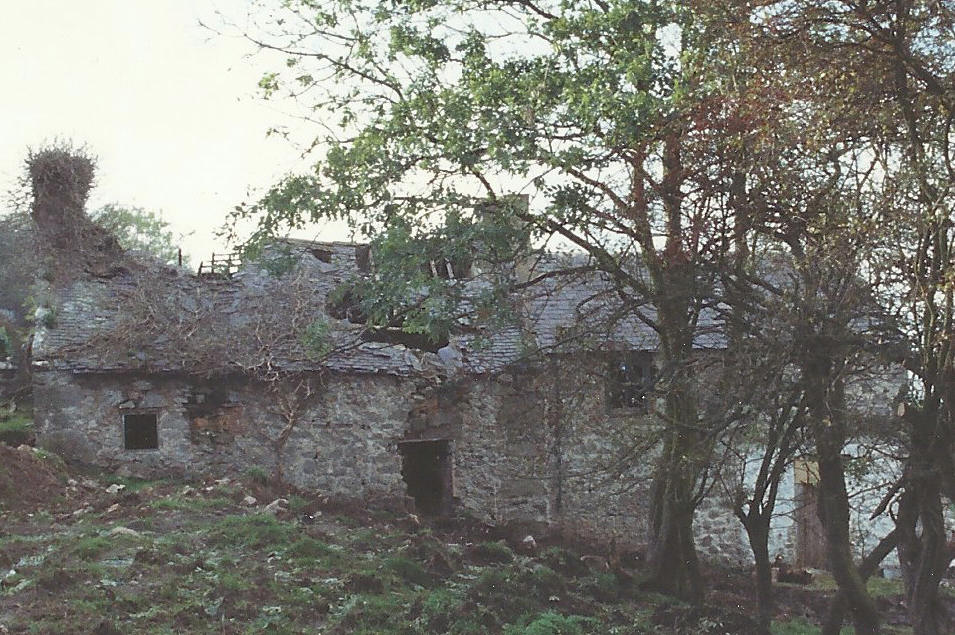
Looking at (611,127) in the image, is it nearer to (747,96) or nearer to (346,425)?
(747,96)

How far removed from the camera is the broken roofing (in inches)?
798

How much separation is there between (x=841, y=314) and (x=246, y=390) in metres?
13.7

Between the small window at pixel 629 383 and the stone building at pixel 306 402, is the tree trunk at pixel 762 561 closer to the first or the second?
the small window at pixel 629 383

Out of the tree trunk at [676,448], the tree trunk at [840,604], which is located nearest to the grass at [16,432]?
the tree trunk at [676,448]

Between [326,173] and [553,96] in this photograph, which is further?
[326,173]

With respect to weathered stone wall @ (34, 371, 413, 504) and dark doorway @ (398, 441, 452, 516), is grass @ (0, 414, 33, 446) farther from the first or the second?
dark doorway @ (398, 441, 452, 516)

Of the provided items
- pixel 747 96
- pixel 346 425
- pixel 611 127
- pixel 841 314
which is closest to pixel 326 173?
pixel 611 127

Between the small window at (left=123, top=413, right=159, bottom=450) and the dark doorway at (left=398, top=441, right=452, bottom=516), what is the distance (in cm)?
509

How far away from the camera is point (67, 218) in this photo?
23203 mm

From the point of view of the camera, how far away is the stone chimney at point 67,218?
889 inches

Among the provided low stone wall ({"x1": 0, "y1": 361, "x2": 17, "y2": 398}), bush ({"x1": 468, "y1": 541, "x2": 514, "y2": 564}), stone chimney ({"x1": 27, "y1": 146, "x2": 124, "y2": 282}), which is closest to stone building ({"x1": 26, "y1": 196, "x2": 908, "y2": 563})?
stone chimney ({"x1": 27, "y1": 146, "x2": 124, "y2": 282})

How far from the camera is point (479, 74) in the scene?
42.6 feet

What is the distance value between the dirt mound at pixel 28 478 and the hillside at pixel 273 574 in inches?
1.3


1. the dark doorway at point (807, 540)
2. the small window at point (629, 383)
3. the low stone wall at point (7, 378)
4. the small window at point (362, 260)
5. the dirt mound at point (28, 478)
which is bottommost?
the dark doorway at point (807, 540)
